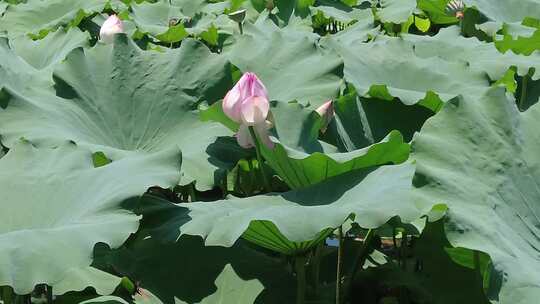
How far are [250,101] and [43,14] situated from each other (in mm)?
2671

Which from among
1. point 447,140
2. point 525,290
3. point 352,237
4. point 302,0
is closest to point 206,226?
point 447,140

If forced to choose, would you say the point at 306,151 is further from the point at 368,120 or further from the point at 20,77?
the point at 20,77

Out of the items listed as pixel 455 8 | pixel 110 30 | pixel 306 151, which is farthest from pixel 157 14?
pixel 306 151

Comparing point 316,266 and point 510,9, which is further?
point 510,9

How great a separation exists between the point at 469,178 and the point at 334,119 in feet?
1.83

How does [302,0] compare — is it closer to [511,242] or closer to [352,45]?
[352,45]

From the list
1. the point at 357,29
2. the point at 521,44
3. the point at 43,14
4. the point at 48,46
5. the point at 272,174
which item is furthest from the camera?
the point at 43,14

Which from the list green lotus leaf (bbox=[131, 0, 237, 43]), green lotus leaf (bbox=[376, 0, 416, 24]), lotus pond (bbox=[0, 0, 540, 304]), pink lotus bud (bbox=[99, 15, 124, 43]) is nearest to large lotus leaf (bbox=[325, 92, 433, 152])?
lotus pond (bbox=[0, 0, 540, 304])

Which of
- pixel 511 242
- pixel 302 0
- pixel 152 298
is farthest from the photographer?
pixel 302 0

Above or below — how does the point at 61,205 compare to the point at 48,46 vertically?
above

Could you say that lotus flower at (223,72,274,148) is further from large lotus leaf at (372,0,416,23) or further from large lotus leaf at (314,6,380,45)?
large lotus leaf at (372,0,416,23)

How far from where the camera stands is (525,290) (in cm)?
131

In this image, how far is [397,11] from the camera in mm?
3771

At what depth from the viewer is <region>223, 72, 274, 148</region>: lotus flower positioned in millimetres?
1826
